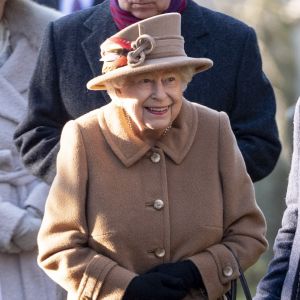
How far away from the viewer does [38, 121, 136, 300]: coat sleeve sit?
614cm

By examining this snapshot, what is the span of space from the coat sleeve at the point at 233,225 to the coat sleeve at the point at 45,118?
100cm

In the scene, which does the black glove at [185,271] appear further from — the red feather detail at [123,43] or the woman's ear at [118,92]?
the red feather detail at [123,43]

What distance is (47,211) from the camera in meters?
6.27

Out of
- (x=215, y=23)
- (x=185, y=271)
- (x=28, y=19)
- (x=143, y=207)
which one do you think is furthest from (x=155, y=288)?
(x=28, y=19)

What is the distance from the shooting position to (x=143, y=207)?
245 inches

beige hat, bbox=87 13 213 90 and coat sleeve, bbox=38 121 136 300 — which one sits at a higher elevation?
beige hat, bbox=87 13 213 90

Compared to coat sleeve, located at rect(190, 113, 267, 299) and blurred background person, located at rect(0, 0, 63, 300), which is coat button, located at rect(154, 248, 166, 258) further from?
blurred background person, located at rect(0, 0, 63, 300)

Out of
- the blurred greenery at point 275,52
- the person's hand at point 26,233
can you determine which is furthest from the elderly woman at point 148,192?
the blurred greenery at point 275,52

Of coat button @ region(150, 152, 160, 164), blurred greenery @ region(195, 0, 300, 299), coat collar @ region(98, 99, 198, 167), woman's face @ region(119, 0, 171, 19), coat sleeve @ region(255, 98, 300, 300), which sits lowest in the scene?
blurred greenery @ region(195, 0, 300, 299)

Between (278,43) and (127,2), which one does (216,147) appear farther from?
(278,43)

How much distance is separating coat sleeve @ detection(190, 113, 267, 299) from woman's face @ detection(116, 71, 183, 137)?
0.26 m

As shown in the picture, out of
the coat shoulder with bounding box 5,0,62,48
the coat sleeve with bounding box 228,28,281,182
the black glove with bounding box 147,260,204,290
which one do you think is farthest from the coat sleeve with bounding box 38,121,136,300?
the coat shoulder with bounding box 5,0,62,48

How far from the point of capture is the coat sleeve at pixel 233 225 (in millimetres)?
6207

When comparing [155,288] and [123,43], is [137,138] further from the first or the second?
[155,288]
